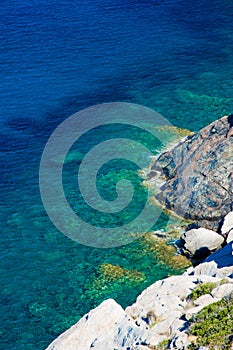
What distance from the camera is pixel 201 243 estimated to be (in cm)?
5500

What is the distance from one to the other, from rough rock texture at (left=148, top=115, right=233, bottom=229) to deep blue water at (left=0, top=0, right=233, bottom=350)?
285 inches

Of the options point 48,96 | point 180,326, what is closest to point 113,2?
point 48,96

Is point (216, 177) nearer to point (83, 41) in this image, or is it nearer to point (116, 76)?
point (116, 76)

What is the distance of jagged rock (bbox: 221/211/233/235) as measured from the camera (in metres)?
55.6

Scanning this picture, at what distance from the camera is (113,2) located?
11919 centimetres

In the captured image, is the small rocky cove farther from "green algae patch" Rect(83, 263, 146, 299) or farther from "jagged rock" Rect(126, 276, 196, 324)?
"green algae patch" Rect(83, 263, 146, 299)

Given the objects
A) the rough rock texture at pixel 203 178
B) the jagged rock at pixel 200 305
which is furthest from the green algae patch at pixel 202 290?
the rough rock texture at pixel 203 178

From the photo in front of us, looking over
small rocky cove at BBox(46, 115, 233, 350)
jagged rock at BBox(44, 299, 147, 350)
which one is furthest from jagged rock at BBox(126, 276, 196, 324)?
jagged rock at BBox(44, 299, 147, 350)

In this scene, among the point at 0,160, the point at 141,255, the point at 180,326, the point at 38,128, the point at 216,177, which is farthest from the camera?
the point at 38,128

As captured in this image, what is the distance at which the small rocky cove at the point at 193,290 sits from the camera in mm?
35750

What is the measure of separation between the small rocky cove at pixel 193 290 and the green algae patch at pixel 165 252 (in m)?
0.83

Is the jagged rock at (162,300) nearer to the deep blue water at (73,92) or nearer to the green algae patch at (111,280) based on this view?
the deep blue water at (73,92)

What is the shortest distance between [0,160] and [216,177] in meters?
26.2

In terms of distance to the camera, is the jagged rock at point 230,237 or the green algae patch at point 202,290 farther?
the jagged rock at point 230,237
